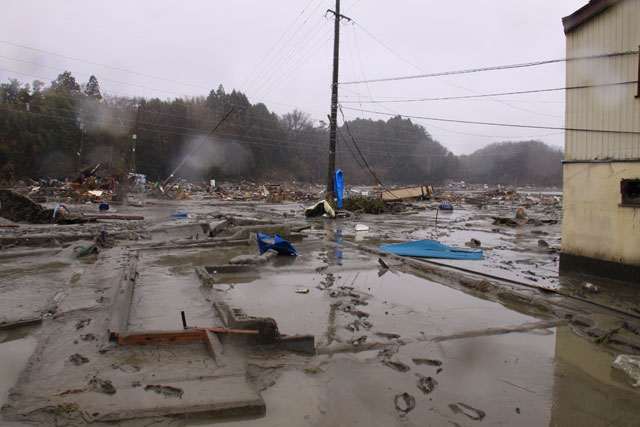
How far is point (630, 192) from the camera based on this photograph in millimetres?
7457

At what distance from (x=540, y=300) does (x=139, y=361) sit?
541 centimetres

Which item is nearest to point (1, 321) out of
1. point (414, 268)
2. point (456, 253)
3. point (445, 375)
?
point (445, 375)

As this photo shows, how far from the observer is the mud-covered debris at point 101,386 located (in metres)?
3.12

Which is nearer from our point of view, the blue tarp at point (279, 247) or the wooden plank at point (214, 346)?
the wooden plank at point (214, 346)

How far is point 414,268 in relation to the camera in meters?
8.66

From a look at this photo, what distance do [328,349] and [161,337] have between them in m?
1.69

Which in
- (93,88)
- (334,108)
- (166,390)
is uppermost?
(93,88)

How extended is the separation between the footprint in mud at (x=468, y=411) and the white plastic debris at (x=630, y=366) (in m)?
1.65

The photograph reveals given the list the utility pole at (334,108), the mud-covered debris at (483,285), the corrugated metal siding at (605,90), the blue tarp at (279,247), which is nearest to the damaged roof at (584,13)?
the corrugated metal siding at (605,90)

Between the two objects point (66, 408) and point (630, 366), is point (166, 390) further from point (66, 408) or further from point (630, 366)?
point (630, 366)

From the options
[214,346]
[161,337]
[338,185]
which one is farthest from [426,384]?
[338,185]

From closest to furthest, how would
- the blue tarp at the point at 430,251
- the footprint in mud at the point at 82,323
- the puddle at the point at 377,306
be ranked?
the footprint in mud at the point at 82,323 < the puddle at the point at 377,306 < the blue tarp at the point at 430,251

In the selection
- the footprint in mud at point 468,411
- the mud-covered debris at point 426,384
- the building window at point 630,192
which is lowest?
the footprint in mud at point 468,411

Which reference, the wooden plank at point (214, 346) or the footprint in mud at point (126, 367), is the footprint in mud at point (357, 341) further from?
the footprint in mud at point (126, 367)
